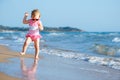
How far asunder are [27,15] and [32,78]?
7.82ft

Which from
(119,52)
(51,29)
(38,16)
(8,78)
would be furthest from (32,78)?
(51,29)

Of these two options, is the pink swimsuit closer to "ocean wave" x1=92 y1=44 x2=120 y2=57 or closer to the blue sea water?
the blue sea water

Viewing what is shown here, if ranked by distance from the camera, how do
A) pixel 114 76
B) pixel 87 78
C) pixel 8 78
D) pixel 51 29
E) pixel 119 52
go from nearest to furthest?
pixel 8 78 → pixel 87 78 → pixel 114 76 → pixel 119 52 → pixel 51 29

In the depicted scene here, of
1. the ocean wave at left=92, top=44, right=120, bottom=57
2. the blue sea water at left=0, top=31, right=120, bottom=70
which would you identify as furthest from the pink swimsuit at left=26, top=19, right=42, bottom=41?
the ocean wave at left=92, top=44, right=120, bottom=57

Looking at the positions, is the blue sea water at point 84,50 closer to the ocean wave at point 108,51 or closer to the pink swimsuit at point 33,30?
the ocean wave at point 108,51

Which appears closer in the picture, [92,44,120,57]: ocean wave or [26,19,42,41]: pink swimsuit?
[26,19,42,41]: pink swimsuit

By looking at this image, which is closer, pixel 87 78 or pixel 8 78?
pixel 8 78

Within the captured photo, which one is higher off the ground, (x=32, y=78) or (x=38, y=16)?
(x=38, y=16)

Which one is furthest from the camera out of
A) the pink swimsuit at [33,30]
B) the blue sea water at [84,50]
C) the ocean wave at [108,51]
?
the ocean wave at [108,51]

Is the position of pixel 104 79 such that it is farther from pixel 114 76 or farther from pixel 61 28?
pixel 61 28

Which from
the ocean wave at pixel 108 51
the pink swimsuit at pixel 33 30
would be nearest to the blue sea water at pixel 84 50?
the ocean wave at pixel 108 51

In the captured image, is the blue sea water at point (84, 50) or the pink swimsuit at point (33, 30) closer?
the pink swimsuit at point (33, 30)

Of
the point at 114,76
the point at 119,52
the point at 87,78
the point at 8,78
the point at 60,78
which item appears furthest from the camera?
→ the point at 119,52

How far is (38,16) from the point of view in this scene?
746 centimetres
